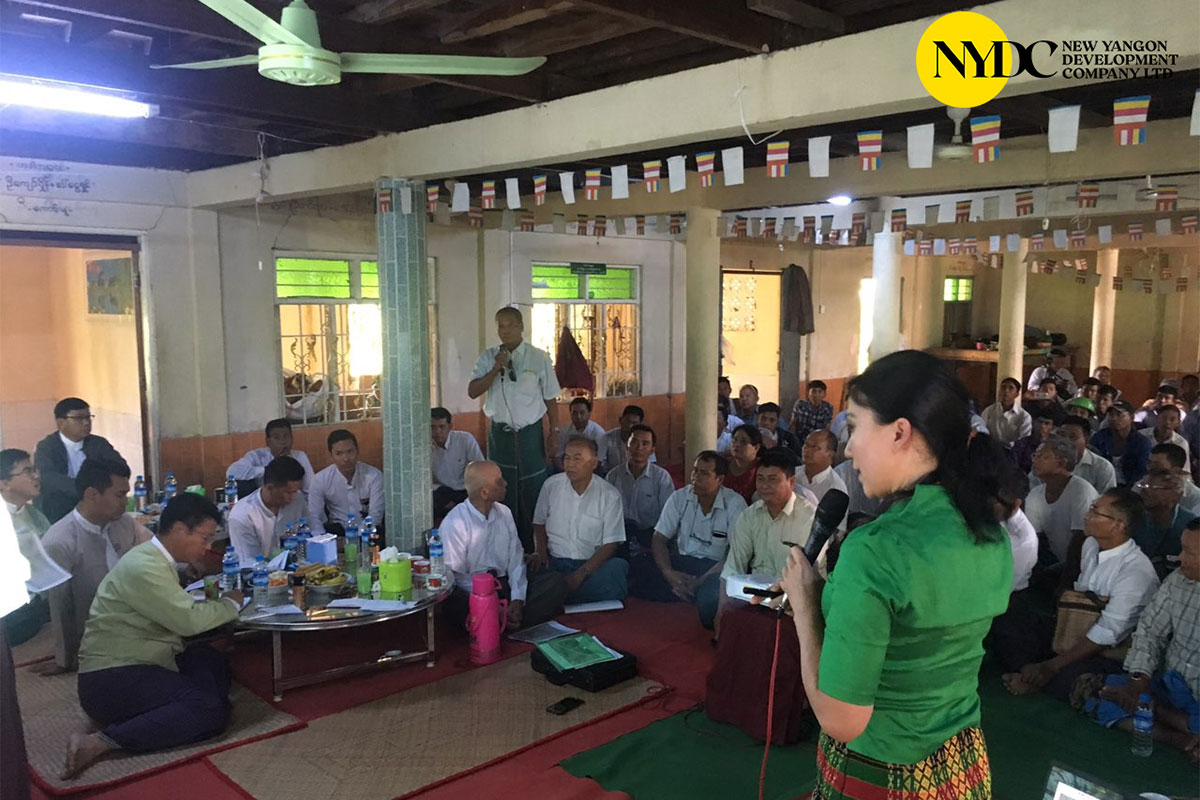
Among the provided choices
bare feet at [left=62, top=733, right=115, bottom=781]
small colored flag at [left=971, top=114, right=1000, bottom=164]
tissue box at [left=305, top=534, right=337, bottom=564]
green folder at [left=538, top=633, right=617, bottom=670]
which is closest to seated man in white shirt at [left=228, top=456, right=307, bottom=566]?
tissue box at [left=305, top=534, right=337, bottom=564]

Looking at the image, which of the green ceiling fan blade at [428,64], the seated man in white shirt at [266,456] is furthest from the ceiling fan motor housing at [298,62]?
the seated man in white shirt at [266,456]

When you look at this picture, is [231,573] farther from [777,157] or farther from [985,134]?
[985,134]

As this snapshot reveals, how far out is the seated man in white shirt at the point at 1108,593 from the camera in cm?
436

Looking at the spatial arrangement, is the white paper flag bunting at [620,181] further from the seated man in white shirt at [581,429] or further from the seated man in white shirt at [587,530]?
the seated man in white shirt at [581,429]

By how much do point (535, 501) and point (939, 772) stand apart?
17.2 ft

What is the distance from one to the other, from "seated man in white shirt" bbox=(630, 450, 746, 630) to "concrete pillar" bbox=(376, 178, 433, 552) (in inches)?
66.3

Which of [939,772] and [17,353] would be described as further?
[17,353]

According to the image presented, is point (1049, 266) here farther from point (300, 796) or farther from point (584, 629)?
point (300, 796)

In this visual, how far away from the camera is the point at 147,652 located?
4.04 m

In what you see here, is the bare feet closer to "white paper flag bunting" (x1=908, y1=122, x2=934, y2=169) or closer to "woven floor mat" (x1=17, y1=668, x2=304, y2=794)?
"woven floor mat" (x1=17, y1=668, x2=304, y2=794)

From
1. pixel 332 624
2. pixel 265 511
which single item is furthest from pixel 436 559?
pixel 265 511

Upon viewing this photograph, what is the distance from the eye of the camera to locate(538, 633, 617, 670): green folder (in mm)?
4734

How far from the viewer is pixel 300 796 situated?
3646mm

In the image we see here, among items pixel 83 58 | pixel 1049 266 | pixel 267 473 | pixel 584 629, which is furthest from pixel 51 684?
pixel 1049 266
